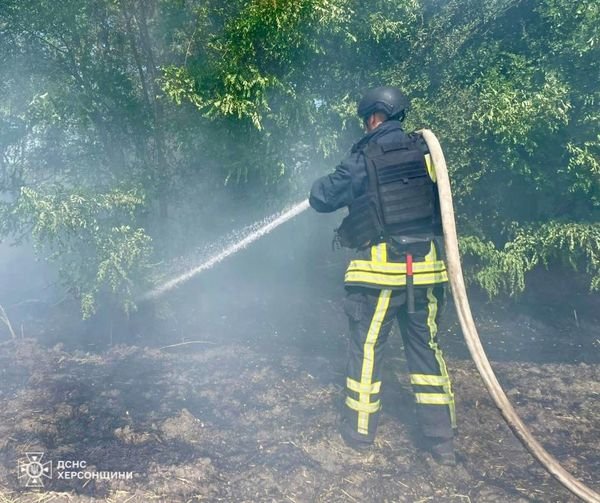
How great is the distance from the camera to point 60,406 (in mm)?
3992

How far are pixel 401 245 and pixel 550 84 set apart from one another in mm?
2676

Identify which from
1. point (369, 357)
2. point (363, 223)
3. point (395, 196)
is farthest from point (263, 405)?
point (395, 196)

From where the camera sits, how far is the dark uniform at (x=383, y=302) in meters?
3.53

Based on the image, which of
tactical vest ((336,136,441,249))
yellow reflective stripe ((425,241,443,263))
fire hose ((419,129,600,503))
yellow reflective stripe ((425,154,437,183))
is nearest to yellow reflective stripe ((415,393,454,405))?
fire hose ((419,129,600,503))

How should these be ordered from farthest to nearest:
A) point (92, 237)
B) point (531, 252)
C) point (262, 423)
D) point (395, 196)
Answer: point (531, 252) → point (92, 237) → point (262, 423) → point (395, 196)

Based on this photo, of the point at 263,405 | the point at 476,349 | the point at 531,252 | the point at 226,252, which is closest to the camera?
the point at 476,349

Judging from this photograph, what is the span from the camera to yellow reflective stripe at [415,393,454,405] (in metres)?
3.53

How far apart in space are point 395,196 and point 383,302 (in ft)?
2.50

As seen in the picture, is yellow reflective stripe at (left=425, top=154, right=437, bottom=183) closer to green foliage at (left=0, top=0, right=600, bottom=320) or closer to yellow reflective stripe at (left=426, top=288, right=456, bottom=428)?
yellow reflective stripe at (left=426, top=288, right=456, bottom=428)

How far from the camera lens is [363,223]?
3582 mm

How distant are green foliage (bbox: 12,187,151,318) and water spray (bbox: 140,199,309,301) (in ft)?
1.18

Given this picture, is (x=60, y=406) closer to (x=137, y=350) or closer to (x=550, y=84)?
(x=137, y=350)

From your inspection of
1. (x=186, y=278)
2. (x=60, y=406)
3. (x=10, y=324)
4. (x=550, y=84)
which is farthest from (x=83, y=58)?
(x=550, y=84)

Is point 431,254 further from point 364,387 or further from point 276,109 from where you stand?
point 276,109
